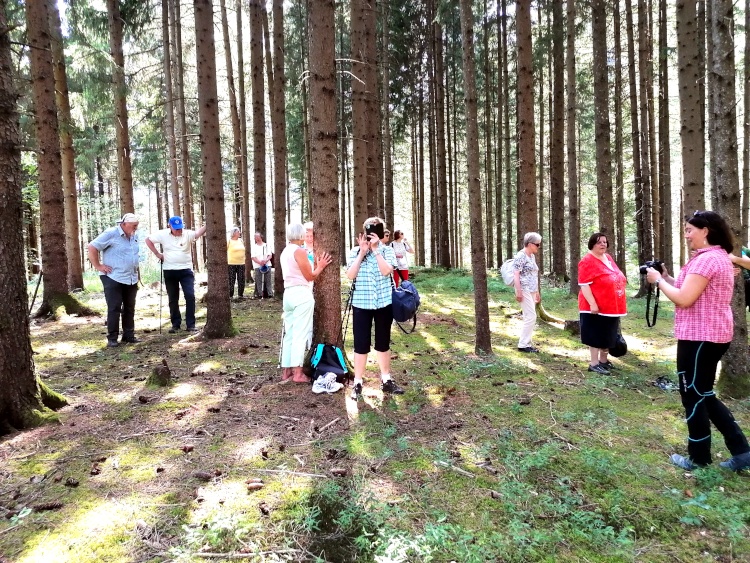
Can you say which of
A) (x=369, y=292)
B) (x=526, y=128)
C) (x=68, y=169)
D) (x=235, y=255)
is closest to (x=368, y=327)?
(x=369, y=292)

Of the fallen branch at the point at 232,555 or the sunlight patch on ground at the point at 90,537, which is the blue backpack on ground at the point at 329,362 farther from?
the fallen branch at the point at 232,555

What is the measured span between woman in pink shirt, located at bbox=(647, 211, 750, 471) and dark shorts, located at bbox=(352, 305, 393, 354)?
8.87ft

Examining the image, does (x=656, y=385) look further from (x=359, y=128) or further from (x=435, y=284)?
(x=435, y=284)

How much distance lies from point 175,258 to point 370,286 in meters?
4.86

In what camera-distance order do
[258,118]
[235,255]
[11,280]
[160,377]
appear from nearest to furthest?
[11,280] < [160,377] < [258,118] < [235,255]

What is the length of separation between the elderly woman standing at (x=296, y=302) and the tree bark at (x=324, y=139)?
16cm

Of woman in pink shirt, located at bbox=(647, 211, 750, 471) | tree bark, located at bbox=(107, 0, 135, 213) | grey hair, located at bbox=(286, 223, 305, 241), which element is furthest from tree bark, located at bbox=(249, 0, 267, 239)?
woman in pink shirt, located at bbox=(647, 211, 750, 471)

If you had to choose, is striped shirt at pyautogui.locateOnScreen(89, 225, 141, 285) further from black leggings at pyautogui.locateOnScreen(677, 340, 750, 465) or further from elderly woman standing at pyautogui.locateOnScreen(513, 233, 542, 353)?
black leggings at pyautogui.locateOnScreen(677, 340, 750, 465)

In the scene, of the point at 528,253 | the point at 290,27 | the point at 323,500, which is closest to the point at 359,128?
the point at 528,253

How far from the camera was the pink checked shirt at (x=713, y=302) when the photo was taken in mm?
3637

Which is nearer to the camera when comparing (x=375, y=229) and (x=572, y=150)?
(x=375, y=229)

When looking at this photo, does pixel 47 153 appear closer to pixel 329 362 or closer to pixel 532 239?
pixel 329 362

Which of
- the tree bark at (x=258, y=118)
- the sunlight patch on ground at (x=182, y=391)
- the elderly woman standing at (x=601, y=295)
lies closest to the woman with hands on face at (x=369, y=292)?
the sunlight patch on ground at (x=182, y=391)

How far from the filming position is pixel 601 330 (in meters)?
6.59
